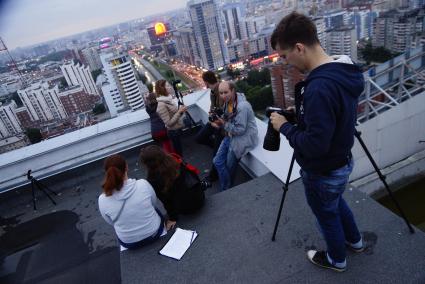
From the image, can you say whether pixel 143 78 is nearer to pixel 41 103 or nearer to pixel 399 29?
pixel 41 103

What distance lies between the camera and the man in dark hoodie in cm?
101

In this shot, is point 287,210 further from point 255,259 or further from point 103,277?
point 103,277

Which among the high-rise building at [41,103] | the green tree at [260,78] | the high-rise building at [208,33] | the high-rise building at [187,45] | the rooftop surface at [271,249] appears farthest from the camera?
the high-rise building at [187,45]

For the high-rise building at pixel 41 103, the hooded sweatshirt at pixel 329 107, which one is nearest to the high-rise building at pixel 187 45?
the high-rise building at pixel 41 103

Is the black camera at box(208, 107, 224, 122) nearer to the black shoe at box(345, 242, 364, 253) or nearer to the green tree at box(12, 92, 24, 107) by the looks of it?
the black shoe at box(345, 242, 364, 253)

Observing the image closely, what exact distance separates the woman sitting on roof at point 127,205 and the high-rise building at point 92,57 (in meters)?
43.4

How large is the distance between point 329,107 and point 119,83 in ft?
89.7

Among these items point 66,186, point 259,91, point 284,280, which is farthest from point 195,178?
point 259,91

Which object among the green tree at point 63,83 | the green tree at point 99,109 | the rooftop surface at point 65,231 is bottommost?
the green tree at point 99,109

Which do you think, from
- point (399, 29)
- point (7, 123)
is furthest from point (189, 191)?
point (399, 29)

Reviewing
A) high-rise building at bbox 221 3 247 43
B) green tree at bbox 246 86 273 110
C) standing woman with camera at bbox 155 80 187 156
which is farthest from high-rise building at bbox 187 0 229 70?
standing woman with camera at bbox 155 80 187 156

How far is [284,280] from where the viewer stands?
1.59 meters

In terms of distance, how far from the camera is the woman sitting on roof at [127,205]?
1.79 metres

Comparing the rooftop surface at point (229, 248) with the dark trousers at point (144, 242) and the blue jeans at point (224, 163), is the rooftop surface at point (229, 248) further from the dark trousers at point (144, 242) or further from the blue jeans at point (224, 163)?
the blue jeans at point (224, 163)
